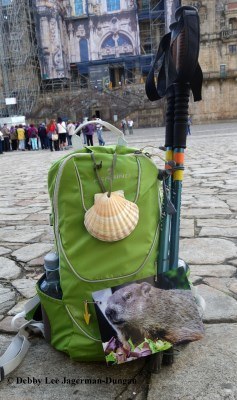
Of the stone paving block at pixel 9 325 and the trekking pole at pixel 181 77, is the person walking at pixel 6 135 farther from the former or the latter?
the trekking pole at pixel 181 77

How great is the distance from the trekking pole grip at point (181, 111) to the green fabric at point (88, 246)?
0.17 metres

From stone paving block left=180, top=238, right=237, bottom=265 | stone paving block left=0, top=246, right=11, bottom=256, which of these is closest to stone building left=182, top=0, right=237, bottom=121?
stone paving block left=180, top=238, right=237, bottom=265

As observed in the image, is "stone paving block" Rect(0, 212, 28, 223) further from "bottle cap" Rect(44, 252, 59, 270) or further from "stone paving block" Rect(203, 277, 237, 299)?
"bottle cap" Rect(44, 252, 59, 270)

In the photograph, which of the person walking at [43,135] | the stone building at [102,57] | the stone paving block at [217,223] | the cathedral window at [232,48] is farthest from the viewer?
the cathedral window at [232,48]

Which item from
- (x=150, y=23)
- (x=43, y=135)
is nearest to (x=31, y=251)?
(x=43, y=135)

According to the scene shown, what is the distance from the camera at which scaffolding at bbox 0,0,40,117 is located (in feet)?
104

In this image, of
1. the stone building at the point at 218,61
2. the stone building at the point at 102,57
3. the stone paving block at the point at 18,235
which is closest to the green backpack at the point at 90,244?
the stone paving block at the point at 18,235

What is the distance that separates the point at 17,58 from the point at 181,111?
3448cm

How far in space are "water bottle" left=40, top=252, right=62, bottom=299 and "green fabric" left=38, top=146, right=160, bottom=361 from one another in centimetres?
4

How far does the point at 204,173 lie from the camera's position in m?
6.47

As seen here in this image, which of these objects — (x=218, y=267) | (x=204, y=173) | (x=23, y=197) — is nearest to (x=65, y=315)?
(x=218, y=267)

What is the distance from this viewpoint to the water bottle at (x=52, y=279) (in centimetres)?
160

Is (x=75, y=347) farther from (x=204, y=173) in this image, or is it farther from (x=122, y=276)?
(x=204, y=173)

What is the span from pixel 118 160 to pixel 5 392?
0.94 metres
